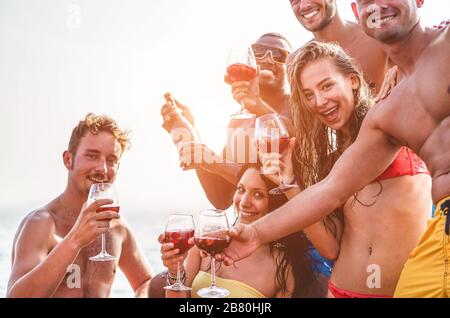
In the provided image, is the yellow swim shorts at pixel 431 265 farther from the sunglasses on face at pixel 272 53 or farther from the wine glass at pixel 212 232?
the sunglasses on face at pixel 272 53

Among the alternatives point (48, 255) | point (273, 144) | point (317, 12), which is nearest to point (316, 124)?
point (273, 144)

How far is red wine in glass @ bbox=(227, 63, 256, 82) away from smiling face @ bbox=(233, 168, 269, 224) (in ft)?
1.35

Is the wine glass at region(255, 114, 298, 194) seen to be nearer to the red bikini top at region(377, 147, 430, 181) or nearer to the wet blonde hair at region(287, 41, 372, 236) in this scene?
the wet blonde hair at region(287, 41, 372, 236)

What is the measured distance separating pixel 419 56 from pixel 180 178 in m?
1.15

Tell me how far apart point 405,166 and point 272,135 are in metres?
0.52

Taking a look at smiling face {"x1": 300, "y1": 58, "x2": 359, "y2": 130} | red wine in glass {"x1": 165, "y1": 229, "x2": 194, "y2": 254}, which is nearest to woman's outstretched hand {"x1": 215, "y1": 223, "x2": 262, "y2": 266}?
red wine in glass {"x1": 165, "y1": 229, "x2": 194, "y2": 254}

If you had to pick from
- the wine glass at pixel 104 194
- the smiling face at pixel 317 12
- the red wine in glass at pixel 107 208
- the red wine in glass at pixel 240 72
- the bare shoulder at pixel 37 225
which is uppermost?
the smiling face at pixel 317 12

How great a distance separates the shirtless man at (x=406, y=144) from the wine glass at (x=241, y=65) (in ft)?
1.56

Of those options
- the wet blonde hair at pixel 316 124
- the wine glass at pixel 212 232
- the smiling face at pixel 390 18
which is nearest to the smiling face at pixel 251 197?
the wet blonde hair at pixel 316 124

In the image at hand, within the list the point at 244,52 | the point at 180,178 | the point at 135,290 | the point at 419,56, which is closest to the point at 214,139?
the point at 180,178

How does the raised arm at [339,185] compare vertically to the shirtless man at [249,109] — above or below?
below

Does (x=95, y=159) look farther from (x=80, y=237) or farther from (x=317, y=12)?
(x=317, y=12)

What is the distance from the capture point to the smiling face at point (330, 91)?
7.40 feet

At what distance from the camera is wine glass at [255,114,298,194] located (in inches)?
82.5
